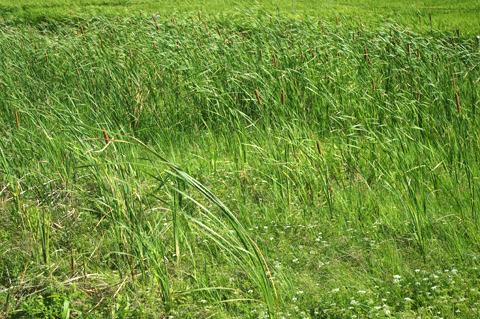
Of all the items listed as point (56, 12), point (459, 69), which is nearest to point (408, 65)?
point (459, 69)

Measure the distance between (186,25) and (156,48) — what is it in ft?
3.09

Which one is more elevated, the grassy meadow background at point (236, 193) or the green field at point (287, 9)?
the green field at point (287, 9)

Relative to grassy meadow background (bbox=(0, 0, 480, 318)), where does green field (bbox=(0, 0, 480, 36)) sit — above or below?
above

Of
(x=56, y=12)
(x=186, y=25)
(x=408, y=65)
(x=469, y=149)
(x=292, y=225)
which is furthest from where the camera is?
(x=56, y=12)

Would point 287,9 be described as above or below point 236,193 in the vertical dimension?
above

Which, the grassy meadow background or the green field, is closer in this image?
the grassy meadow background

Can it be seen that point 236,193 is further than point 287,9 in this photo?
No

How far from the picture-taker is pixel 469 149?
3.53 meters

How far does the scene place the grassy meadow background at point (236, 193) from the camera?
2229 mm

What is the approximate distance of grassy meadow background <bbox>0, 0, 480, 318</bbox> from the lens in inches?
87.7

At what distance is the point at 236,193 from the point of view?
11.2ft

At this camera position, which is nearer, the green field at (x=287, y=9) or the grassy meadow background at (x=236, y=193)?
the grassy meadow background at (x=236, y=193)

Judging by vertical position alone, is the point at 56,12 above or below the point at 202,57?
above

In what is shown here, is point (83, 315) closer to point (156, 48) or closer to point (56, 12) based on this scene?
point (156, 48)
